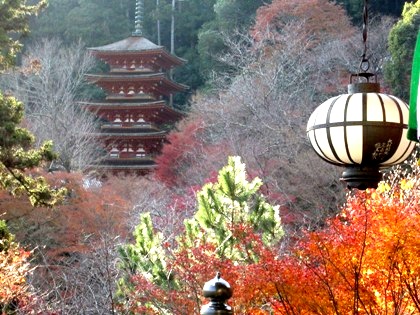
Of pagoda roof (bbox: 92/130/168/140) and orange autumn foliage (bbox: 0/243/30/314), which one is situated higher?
orange autumn foliage (bbox: 0/243/30/314)

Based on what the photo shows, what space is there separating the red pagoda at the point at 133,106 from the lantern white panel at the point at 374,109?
2112 centimetres

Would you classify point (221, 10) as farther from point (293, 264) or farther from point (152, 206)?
point (293, 264)

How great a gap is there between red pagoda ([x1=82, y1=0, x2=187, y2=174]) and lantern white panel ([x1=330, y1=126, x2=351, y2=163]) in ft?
69.1

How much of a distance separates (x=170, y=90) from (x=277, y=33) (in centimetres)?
495

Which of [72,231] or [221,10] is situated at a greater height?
[221,10]

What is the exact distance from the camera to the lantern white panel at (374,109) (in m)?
3.03

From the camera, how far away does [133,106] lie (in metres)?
25.1

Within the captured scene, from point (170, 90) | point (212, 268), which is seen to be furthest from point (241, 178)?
point (170, 90)

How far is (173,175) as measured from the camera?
2241cm

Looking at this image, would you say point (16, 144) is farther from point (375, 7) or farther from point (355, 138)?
point (375, 7)

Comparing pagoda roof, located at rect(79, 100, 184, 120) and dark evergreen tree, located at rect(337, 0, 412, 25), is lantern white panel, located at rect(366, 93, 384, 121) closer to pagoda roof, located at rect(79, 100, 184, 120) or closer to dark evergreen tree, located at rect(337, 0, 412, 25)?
pagoda roof, located at rect(79, 100, 184, 120)

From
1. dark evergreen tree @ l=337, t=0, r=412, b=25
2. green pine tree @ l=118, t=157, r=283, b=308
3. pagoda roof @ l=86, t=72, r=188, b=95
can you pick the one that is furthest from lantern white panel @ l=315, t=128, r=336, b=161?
dark evergreen tree @ l=337, t=0, r=412, b=25

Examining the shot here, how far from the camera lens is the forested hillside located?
7449mm

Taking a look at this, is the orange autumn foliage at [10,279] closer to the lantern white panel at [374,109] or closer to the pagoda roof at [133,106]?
the lantern white panel at [374,109]
